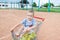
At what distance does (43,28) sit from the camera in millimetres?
6953

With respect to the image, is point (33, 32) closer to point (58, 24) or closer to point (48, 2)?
point (58, 24)

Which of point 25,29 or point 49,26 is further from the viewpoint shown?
point 49,26

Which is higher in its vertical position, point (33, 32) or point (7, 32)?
point (33, 32)

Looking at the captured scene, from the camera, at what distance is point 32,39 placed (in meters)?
4.14

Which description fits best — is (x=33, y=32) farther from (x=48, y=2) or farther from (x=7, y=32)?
(x=48, y=2)

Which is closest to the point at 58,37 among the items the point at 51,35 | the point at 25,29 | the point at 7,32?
the point at 51,35

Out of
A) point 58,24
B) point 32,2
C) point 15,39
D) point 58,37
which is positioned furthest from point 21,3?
point 15,39

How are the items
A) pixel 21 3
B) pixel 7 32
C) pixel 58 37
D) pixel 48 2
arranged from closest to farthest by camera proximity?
1. pixel 58 37
2. pixel 7 32
3. pixel 48 2
4. pixel 21 3

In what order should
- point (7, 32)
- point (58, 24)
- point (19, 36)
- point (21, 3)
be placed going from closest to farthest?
point (19, 36) → point (7, 32) → point (58, 24) → point (21, 3)

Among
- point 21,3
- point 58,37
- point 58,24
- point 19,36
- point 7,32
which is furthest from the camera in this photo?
point 21,3

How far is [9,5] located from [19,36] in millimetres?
14695

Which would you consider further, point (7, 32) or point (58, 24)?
point (58, 24)

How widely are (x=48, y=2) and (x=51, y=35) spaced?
7.70 metres

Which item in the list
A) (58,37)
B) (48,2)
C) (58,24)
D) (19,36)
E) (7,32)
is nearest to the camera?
(19,36)
